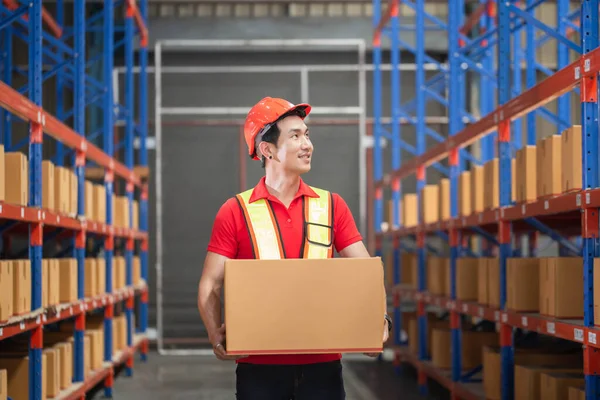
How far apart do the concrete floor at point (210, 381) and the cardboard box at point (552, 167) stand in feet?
13.4

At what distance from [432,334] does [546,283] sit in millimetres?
4005

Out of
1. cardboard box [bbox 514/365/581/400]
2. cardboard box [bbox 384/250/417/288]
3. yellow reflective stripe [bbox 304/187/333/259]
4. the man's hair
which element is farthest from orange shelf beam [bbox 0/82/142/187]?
cardboard box [bbox 514/365/581/400]

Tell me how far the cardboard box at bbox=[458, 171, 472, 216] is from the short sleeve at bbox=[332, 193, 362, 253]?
15.6 feet

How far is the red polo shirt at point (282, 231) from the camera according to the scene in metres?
3.20

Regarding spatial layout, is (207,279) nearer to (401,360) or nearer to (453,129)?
(453,129)

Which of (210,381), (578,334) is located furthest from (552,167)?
(210,381)

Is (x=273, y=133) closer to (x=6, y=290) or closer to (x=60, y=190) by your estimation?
(x=6, y=290)

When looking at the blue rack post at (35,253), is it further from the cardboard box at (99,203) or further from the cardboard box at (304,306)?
the cardboard box at (304,306)

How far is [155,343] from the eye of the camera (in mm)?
14227

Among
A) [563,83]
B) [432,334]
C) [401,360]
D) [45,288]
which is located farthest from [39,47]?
[401,360]

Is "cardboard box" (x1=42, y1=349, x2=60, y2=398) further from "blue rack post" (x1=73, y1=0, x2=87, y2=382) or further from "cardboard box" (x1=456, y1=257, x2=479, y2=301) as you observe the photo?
"cardboard box" (x1=456, y1=257, x2=479, y2=301)

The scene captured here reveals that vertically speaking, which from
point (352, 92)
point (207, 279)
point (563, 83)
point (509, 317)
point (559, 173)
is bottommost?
point (509, 317)

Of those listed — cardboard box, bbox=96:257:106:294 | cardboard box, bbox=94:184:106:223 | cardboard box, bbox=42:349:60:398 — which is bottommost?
cardboard box, bbox=42:349:60:398

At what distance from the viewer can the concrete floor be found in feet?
30.9
